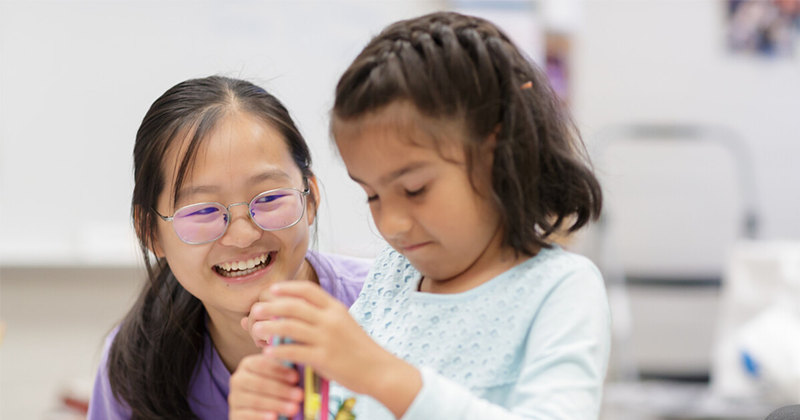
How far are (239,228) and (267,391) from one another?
1.14ft

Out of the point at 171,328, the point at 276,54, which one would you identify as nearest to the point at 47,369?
the point at 276,54

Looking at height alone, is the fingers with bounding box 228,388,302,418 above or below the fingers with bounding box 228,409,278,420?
above

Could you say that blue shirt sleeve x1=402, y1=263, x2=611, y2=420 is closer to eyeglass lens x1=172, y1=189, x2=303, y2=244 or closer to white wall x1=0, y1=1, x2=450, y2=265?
eyeglass lens x1=172, y1=189, x2=303, y2=244

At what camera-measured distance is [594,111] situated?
345 cm

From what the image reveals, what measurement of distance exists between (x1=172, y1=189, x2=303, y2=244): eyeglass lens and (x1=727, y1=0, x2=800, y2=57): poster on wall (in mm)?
3058

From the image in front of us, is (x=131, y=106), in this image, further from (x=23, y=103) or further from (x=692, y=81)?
(x=692, y=81)

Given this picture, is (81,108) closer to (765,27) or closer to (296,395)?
(296,395)

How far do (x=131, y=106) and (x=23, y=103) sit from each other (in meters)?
0.34

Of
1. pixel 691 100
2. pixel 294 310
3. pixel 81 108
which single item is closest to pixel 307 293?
pixel 294 310

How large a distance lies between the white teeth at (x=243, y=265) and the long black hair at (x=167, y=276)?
11 centimetres

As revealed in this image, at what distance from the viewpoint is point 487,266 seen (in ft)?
2.14

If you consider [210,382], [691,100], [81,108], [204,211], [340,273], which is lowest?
[691,100]

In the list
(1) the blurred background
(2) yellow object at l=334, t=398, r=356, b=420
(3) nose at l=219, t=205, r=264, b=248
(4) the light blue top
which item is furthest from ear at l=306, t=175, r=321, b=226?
(1) the blurred background

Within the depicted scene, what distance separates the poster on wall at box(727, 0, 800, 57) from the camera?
3430mm
